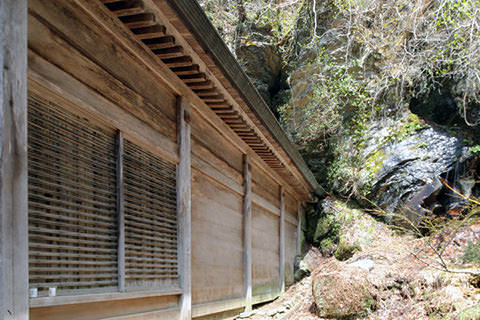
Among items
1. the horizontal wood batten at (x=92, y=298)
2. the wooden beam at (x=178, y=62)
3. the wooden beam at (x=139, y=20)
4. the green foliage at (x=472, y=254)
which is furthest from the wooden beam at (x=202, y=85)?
the green foliage at (x=472, y=254)

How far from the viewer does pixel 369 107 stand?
1112 cm

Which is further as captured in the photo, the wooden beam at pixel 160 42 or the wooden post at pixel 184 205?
the wooden post at pixel 184 205

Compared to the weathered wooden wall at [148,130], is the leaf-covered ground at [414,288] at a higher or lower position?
lower

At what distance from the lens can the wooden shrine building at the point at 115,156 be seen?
6.56 ft

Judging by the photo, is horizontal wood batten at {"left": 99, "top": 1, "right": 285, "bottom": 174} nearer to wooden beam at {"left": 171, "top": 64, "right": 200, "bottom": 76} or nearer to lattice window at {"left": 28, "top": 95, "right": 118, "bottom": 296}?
wooden beam at {"left": 171, "top": 64, "right": 200, "bottom": 76}

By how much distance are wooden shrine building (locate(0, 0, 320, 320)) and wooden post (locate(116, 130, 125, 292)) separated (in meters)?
0.01

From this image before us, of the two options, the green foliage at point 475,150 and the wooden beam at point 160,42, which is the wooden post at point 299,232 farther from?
the wooden beam at point 160,42

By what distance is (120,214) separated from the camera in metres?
2.95

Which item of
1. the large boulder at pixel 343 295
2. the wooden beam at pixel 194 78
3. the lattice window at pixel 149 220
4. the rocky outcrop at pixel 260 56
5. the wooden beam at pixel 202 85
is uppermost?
the rocky outcrop at pixel 260 56

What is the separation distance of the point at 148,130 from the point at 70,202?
1.13m

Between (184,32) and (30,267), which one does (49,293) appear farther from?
(184,32)

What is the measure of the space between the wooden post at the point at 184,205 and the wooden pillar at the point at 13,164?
2.07 metres

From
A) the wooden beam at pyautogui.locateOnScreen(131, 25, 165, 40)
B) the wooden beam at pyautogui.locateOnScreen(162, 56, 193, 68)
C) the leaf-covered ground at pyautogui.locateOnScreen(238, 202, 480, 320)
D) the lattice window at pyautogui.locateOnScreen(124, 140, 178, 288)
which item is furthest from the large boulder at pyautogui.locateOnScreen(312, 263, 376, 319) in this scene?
the wooden beam at pyautogui.locateOnScreen(131, 25, 165, 40)

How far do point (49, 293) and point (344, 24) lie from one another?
1118 centimetres
